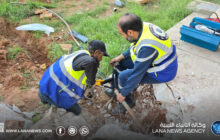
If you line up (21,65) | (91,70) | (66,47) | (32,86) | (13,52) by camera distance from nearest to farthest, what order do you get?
(91,70) → (32,86) → (21,65) → (13,52) → (66,47)

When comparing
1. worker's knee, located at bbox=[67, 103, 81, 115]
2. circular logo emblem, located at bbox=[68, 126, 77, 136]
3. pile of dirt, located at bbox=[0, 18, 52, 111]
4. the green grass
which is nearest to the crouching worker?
worker's knee, located at bbox=[67, 103, 81, 115]

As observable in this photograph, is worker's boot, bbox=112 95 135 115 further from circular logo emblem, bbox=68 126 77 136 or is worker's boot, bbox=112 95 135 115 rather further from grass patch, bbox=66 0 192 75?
grass patch, bbox=66 0 192 75

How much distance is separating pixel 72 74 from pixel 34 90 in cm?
159

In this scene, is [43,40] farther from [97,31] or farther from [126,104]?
[126,104]

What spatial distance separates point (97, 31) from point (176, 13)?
2417mm

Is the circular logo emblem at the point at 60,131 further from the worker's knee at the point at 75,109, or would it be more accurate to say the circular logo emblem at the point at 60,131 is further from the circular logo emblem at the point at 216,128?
the circular logo emblem at the point at 216,128

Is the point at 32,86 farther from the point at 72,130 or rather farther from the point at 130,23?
the point at 130,23

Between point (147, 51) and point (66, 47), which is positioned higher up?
point (147, 51)

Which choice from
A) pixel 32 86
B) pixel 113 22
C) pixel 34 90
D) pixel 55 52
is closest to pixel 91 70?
pixel 34 90

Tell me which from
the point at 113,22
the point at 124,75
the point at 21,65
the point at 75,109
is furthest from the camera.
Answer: the point at 113,22

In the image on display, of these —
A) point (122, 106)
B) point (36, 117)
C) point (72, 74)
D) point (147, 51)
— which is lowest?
point (36, 117)

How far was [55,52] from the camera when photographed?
4523 millimetres

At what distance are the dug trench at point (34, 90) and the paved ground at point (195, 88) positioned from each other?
25cm

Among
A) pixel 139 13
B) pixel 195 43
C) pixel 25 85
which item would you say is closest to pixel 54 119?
pixel 25 85
